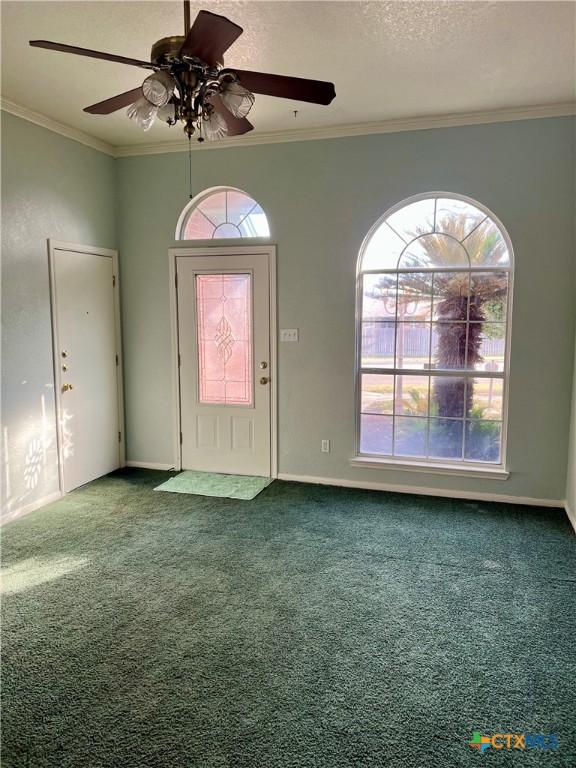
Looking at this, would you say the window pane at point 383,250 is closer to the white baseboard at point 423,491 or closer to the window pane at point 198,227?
the window pane at point 198,227

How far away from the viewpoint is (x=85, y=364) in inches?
182

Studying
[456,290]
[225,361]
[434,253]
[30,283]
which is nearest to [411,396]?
[456,290]

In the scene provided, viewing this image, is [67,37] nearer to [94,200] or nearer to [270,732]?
[94,200]

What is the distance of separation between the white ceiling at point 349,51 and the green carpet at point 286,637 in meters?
2.91

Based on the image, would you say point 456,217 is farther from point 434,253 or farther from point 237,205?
point 237,205

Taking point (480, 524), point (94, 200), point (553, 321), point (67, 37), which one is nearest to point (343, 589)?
point (480, 524)

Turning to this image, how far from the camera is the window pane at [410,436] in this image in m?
4.42

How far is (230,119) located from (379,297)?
230cm

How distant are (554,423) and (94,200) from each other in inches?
164

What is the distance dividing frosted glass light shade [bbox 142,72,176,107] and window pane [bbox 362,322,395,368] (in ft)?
9.05

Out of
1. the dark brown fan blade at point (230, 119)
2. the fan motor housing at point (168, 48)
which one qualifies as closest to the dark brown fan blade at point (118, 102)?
the fan motor housing at point (168, 48)

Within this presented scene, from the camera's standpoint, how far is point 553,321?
396 cm

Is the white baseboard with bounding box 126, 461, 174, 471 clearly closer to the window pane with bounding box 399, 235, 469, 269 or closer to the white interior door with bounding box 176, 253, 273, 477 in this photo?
the white interior door with bounding box 176, 253, 273, 477

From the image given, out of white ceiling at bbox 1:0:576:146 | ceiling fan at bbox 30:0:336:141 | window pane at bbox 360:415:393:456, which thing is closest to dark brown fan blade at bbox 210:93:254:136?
ceiling fan at bbox 30:0:336:141
